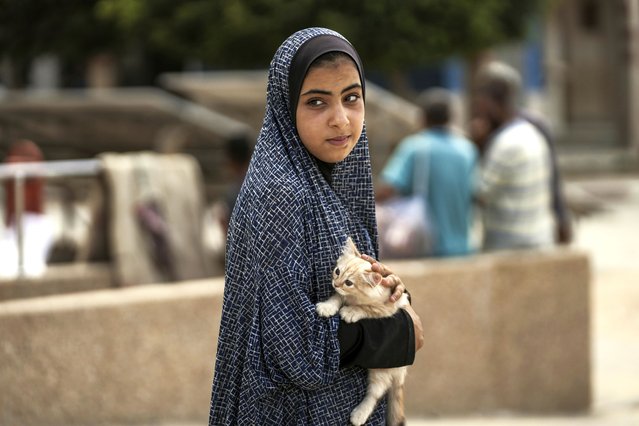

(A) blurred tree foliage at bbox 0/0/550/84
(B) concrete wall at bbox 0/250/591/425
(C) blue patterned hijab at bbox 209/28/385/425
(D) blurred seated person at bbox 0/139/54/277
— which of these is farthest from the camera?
(A) blurred tree foliage at bbox 0/0/550/84

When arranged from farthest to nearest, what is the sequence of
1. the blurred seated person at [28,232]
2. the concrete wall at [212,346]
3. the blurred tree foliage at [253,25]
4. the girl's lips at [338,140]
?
the blurred tree foliage at [253,25], the blurred seated person at [28,232], the concrete wall at [212,346], the girl's lips at [338,140]

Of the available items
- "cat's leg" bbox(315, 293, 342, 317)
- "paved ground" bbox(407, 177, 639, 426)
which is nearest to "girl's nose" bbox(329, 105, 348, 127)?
"cat's leg" bbox(315, 293, 342, 317)

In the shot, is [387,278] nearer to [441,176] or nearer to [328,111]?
[328,111]

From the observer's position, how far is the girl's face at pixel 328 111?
8.50 feet

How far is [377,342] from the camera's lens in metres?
2.59

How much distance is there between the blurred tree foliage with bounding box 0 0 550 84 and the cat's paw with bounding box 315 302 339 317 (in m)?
7.39

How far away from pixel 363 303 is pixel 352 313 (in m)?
0.03

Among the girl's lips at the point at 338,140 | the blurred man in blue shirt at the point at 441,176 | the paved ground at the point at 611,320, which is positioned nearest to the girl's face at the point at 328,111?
the girl's lips at the point at 338,140

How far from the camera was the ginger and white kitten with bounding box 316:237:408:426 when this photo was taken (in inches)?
99.4

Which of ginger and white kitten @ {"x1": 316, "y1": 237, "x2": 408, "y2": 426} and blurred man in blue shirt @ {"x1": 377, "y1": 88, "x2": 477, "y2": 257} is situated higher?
blurred man in blue shirt @ {"x1": 377, "y1": 88, "x2": 477, "y2": 257}

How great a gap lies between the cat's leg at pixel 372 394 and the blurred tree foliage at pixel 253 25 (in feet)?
24.2

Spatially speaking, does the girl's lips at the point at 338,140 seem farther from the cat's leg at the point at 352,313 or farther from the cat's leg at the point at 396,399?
the cat's leg at the point at 396,399

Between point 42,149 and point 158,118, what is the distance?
116 cm

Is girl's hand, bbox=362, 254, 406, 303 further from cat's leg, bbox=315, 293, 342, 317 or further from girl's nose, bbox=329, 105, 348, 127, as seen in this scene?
girl's nose, bbox=329, 105, 348, 127
